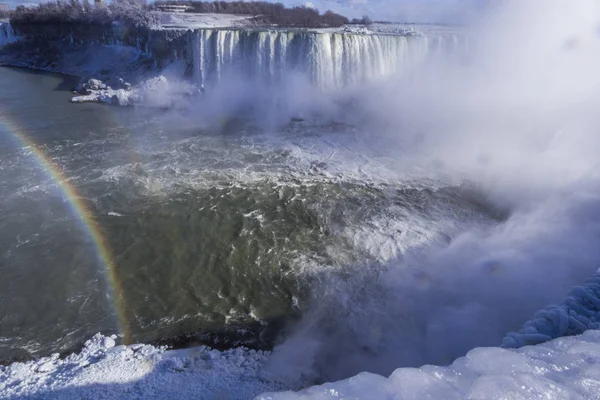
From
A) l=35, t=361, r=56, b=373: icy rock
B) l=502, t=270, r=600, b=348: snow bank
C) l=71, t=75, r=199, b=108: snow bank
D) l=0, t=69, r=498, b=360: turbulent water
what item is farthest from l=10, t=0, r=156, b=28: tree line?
l=502, t=270, r=600, b=348: snow bank

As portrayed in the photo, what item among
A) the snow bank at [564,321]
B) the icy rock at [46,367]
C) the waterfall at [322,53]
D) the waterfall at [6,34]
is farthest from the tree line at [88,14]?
the snow bank at [564,321]

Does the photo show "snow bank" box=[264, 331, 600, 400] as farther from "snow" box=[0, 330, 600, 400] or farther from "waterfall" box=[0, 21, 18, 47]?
"waterfall" box=[0, 21, 18, 47]

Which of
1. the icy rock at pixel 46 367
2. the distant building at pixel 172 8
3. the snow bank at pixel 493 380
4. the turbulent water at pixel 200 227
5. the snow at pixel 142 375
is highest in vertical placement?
the distant building at pixel 172 8

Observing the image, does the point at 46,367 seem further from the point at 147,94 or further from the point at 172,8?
the point at 172,8

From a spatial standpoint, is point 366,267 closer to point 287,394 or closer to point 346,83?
point 287,394

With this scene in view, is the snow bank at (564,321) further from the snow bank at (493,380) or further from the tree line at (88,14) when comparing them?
the tree line at (88,14)

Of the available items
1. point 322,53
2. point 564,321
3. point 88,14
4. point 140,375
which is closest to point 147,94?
point 322,53
